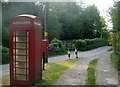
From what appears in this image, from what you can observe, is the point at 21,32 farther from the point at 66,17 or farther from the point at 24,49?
the point at 66,17

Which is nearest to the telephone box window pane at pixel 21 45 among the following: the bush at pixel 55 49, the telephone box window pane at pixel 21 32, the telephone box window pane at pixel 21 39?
the telephone box window pane at pixel 21 39

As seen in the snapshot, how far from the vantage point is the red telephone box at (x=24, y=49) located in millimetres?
10281

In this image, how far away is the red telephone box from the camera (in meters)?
10.3

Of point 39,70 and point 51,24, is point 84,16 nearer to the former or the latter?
point 51,24

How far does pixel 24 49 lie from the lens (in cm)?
1046

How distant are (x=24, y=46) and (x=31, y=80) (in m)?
1.35

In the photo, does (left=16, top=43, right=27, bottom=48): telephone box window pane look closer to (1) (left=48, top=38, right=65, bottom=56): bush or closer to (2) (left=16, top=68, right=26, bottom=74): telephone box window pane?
(2) (left=16, top=68, right=26, bottom=74): telephone box window pane

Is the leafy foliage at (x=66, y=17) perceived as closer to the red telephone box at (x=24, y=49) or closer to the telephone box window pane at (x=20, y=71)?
the red telephone box at (x=24, y=49)

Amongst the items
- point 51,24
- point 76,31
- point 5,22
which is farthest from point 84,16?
point 5,22

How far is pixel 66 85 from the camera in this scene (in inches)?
401

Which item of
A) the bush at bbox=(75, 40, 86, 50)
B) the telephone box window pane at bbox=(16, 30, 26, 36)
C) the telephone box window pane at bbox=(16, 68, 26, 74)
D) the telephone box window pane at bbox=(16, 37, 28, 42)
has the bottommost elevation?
the telephone box window pane at bbox=(16, 68, 26, 74)

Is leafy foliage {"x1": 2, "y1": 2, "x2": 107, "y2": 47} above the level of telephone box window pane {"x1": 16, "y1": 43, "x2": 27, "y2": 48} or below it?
above

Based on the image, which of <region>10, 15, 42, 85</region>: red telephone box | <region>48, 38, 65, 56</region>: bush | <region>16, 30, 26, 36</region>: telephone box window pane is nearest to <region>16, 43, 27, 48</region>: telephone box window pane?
<region>10, 15, 42, 85</region>: red telephone box

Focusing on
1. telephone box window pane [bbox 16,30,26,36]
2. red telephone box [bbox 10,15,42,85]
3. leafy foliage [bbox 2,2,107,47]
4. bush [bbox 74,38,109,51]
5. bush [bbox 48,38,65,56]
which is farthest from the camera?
bush [bbox 74,38,109,51]
